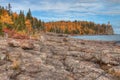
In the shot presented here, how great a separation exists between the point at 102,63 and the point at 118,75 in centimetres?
653

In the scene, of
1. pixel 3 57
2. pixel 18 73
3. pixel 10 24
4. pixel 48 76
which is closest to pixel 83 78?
pixel 48 76

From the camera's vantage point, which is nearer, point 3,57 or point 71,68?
point 71,68

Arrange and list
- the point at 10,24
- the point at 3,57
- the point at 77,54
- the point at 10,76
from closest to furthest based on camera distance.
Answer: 1. the point at 10,76
2. the point at 3,57
3. the point at 77,54
4. the point at 10,24

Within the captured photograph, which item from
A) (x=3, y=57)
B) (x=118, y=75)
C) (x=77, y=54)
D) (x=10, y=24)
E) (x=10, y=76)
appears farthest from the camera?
(x=10, y=24)

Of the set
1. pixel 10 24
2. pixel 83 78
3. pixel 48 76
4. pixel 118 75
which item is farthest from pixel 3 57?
pixel 10 24

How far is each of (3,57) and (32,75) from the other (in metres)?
8.70

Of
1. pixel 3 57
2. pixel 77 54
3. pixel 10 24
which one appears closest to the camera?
pixel 3 57

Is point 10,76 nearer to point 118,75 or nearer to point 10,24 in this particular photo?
point 118,75

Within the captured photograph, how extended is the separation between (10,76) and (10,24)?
101 m

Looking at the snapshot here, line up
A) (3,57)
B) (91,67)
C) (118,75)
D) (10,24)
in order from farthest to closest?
(10,24) < (3,57) < (91,67) < (118,75)

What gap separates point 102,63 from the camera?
37.5m

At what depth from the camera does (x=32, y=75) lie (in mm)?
29312

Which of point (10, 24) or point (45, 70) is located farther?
point (10, 24)

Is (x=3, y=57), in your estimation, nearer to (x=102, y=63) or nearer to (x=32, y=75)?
(x=32, y=75)
